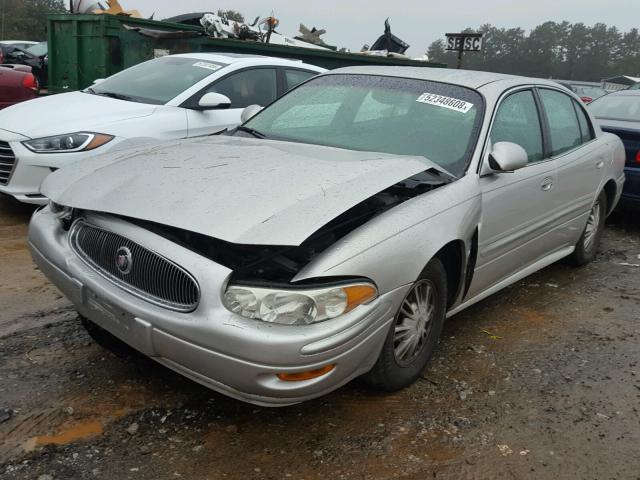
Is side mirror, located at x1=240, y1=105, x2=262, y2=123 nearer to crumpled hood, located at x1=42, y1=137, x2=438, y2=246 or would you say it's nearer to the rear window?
crumpled hood, located at x1=42, y1=137, x2=438, y2=246

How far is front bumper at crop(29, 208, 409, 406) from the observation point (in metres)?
2.26

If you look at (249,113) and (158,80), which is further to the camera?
(158,80)

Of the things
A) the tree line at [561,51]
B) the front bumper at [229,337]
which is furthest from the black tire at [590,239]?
the tree line at [561,51]

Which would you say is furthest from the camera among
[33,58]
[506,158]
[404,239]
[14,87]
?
[33,58]

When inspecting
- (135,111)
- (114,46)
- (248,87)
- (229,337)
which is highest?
(114,46)

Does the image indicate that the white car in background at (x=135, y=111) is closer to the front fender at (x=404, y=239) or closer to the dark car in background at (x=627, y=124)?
the front fender at (x=404, y=239)

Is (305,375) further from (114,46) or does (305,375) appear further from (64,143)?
(114,46)

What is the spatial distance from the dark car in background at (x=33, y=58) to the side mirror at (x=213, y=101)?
31.7ft

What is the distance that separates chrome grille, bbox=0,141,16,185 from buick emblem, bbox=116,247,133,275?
308cm

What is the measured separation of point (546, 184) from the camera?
398 cm

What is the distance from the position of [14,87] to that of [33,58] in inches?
354

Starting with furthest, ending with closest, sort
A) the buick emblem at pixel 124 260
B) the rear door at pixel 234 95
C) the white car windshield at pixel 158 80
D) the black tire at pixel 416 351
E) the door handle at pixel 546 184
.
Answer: the white car windshield at pixel 158 80 < the rear door at pixel 234 95 < the door handle at pixel 546 184 < the black tire at pixel 416 351 < the buick emblem at pixel 124 260

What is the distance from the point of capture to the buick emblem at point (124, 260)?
2551mm

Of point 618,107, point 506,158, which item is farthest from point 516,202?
point 618,107
